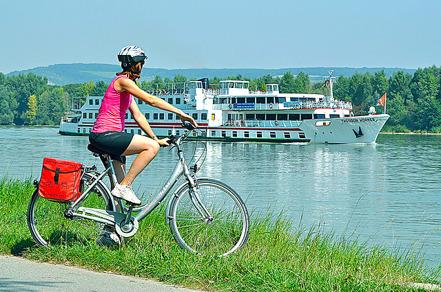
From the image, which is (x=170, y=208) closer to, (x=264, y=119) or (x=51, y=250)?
(x=51, y=250)

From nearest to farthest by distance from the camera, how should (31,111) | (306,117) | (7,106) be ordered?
1. (306,117)
2. (31,111)
3. (7,106)

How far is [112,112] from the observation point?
542 centimetres

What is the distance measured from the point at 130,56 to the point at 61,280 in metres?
1.64

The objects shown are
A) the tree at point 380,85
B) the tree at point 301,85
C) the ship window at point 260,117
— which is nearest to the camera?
the ship window at point 260,117

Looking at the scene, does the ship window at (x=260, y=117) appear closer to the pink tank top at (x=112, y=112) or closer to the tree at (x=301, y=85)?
the tree at (x=301, y=85)

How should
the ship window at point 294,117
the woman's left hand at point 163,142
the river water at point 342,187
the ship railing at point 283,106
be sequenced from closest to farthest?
the woman's left hand at point 163,142 → the river water at point 342,187 → the ship railing at point 283,106 → the ship window at point 294,117

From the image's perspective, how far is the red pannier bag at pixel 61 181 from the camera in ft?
17.8

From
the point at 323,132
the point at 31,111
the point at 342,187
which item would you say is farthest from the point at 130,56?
the point at 31,111

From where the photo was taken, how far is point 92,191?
5531 millimetres

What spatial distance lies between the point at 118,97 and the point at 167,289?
5.15ft

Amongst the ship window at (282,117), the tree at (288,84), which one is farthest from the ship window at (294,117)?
the tree at (288,84)

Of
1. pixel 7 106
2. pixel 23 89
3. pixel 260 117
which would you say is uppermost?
pixel 23 89

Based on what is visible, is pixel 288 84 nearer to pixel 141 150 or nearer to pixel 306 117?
pixel 306 117

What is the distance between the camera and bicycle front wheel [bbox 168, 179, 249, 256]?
5.27 meters
